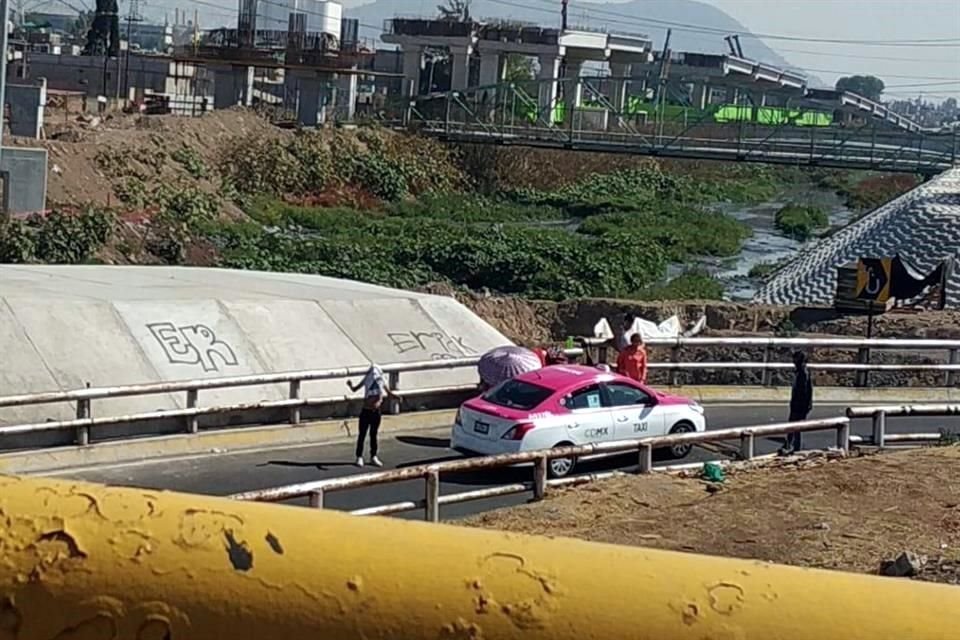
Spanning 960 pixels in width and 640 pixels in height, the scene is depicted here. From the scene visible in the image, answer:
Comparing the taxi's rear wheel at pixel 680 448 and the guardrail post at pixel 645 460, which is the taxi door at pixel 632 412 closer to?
the taxi's rear wheel at pixel 680 448

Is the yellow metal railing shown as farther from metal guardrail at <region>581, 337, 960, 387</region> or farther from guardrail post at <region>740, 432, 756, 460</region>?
metal guardrail at <region>581, 337, 960, 387</region>

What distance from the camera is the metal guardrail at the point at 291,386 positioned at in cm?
1745

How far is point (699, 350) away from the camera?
2956 centimetres

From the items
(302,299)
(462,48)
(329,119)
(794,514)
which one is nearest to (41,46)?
(462,48)

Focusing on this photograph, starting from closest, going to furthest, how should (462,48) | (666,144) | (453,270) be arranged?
(453,270)
(666,144)
(462,48)

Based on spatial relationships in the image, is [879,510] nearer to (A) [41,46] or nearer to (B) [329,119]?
(B) [329,119]

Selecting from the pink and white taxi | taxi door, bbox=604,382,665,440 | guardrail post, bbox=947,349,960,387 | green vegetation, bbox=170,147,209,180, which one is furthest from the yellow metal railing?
green vegetation, bbox=170,147,209,180

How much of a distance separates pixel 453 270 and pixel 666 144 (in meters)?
32.2

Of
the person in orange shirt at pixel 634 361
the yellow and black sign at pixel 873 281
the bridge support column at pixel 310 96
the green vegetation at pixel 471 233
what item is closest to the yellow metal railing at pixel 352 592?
the person in orange shirt at pixel 634 361

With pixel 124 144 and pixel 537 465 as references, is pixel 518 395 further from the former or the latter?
pixel 124 144

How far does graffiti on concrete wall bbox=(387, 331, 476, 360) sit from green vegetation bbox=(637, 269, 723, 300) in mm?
→ 22718

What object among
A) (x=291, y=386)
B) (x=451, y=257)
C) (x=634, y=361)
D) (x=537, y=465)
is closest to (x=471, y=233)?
(x=451, y=257)

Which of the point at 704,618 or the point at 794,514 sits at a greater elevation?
the point at 704,618

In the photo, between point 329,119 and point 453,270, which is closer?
point 453,270
